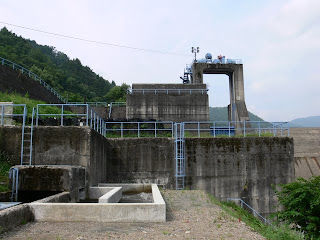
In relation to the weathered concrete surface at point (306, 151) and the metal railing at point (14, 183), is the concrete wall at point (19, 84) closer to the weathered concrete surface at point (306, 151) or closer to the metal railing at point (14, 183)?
the metal railing at point (14, 183)

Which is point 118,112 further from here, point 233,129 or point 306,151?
point 306,151

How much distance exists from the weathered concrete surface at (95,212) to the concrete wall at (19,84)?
56.6 feet

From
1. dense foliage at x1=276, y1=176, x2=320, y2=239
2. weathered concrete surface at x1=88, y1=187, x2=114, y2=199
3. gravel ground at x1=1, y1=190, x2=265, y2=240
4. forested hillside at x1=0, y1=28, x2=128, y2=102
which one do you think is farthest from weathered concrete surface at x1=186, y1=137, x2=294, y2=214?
forested hillside at x1=0, y1=28, x2=128, y2=102

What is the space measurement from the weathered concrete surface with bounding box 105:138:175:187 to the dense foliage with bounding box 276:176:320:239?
21.0ft

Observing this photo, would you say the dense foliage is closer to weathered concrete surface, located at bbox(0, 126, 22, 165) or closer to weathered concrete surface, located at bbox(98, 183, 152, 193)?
weathered concrete surface, located at bbox(98, 183, 152, 193)

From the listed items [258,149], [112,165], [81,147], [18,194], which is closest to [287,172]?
[258,149]

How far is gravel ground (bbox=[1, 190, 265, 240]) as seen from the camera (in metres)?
5.23

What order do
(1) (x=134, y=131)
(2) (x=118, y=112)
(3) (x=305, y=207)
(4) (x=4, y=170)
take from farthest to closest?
(2) (x=118, y=112) → (1) (x=134, y=131) → (4) (x=4, y=170) → (3) (x=305, y=207)

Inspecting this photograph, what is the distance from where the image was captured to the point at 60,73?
65438 mm

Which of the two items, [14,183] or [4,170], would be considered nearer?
[14,183]

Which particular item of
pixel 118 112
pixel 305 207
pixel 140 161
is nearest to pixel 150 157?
pixel 140 161

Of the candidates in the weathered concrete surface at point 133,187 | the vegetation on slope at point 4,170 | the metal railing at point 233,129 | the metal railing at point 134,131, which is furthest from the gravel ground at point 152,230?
the metal railing at point 134,131

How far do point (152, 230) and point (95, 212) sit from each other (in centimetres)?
147

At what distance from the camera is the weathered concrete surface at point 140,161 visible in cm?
1479
